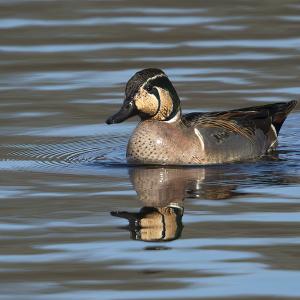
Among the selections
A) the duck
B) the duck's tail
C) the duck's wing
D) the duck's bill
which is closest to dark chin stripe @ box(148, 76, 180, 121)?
the duck

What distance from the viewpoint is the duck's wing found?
10297 mm

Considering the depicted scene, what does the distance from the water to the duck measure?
0.25 m

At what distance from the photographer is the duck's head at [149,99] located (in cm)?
966

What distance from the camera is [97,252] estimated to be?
20.9 ft

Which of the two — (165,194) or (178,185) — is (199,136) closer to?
(178,185)

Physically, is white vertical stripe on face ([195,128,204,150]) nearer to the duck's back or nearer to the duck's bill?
the duck's back

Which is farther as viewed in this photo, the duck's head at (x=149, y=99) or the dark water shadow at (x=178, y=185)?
the duck's head at (x=149, y=99)

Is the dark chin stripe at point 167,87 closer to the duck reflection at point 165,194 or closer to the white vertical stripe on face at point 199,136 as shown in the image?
the white vertical stripe on face at point 199,136

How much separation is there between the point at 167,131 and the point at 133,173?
753mm

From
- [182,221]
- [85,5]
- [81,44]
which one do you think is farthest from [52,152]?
[85,5]

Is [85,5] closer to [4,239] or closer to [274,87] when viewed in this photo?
[274,87]

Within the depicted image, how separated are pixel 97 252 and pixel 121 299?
98 centimetres

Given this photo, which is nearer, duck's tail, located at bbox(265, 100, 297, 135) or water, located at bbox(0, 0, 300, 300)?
water, located at bbox(0, 0, 300, 300)

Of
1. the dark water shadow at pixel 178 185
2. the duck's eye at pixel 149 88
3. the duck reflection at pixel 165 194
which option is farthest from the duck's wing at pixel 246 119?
the duck reflection at pixel 165 194
